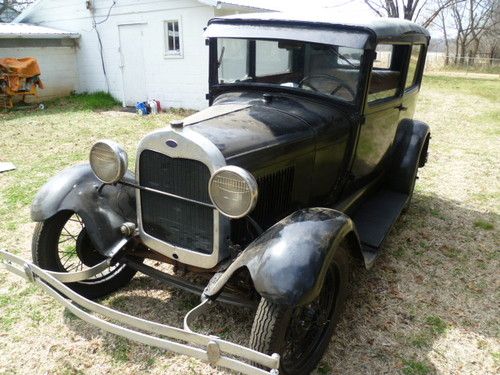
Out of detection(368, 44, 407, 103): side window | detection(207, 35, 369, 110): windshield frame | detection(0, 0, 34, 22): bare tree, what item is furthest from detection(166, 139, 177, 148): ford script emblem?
detection(0, 0, 34, 22): bare tree

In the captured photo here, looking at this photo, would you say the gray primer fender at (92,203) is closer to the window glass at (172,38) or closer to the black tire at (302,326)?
Answer: the black tire at (302,326)

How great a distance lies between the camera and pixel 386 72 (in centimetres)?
371

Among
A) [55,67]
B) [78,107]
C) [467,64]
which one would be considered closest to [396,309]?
[78,107]

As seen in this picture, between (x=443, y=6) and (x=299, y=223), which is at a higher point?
(x=443, y=6)

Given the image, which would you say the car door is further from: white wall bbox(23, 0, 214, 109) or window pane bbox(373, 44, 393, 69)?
white wall bbox(23, 0, 214, 109)

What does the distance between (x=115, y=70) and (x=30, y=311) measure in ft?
33.0

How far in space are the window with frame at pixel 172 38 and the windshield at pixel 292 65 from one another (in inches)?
284

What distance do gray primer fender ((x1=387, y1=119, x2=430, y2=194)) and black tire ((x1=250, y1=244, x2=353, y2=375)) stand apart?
6.63 ft

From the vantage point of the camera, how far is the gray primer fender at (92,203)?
2668 millimetres

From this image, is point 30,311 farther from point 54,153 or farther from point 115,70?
point 115,70

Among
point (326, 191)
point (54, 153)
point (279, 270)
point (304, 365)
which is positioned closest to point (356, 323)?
point (304, 365)

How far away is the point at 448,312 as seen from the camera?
10.0 ft

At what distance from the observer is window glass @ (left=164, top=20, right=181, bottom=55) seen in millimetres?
10352

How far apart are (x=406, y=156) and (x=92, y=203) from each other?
10.1ft
